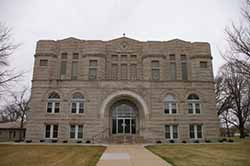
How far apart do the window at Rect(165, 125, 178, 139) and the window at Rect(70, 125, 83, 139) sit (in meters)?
11.0

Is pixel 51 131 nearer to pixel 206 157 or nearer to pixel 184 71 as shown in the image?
pixel 184 71

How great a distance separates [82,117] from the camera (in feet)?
96.1

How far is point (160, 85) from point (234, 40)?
16.3m

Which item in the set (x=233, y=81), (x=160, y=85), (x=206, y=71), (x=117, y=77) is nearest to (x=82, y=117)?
(x=117, y=77)

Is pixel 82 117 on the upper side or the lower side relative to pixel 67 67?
lower

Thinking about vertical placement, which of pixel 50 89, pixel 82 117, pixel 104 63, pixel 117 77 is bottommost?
pixel 82 117

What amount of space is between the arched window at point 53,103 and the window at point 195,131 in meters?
17.5

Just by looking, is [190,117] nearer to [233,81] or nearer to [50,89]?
[233,81]

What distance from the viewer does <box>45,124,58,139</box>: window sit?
29.2m

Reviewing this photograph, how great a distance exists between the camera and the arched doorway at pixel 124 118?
30.5 m

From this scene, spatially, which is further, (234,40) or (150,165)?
(234,40)

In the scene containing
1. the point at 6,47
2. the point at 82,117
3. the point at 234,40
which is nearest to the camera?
the point at 234,40

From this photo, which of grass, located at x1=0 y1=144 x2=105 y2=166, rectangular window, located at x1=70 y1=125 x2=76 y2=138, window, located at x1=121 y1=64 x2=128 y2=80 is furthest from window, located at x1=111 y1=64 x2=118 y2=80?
grass, located at x1=0 y1=144 x2=105 y2=166

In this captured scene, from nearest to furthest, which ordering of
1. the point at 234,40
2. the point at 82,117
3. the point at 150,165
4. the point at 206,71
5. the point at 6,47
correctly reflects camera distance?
the point at 150,165 → the point at 234,40 → the point at 6,47 → the point at 82,117 → the point at 206,71
